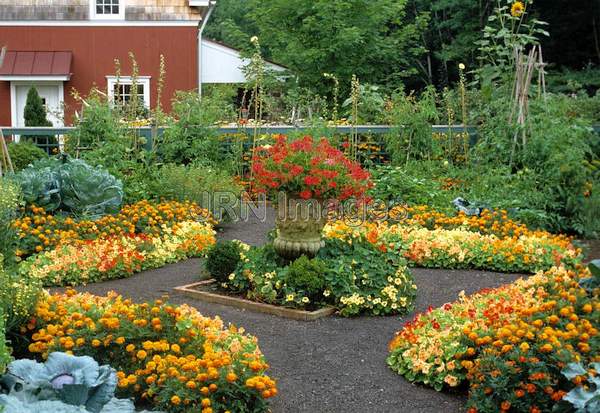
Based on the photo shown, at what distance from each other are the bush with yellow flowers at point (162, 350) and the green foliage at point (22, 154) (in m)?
6.85

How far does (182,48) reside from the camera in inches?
869

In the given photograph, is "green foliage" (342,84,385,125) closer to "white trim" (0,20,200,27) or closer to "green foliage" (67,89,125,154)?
"green foliage" (67,89,125,154)

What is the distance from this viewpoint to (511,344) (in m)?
4.43

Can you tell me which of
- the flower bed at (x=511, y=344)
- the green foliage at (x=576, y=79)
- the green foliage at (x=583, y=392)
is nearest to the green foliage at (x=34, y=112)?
the green foliage at (x=576, y=79)

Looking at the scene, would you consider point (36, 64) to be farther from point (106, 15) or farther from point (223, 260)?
point (223, 260)

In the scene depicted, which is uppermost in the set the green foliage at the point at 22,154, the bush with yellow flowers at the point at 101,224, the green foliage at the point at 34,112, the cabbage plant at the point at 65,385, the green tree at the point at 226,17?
the green tree at the point at 226,17

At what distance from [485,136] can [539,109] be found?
2.92 ft

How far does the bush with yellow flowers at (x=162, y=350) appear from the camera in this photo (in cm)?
421

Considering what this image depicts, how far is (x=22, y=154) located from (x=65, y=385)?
8.49 meters

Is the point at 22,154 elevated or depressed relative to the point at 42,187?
elevated

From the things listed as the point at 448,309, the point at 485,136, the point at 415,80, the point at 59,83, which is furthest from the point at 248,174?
the point at 415,80

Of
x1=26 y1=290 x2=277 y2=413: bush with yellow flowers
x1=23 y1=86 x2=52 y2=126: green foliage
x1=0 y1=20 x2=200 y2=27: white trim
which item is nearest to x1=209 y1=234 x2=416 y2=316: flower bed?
x1=26 y1=290 x2=277 y2=413: bush with yellow flowers

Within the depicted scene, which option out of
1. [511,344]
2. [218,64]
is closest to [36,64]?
[218,64]

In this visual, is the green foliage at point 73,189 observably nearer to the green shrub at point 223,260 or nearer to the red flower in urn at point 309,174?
the green shrub at point 223,260
